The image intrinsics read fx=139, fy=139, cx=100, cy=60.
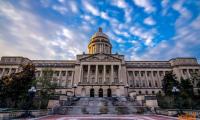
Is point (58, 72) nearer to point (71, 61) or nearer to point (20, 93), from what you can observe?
point (71, 61)

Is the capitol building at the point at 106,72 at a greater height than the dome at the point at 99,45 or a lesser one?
lesser

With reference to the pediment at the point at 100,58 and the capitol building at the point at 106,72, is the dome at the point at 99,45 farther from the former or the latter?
the pediment at the point at 100,58

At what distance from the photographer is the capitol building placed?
140ft

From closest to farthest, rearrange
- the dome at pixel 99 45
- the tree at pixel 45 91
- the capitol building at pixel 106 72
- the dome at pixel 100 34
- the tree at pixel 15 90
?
the tree at pixel 15 90
the tree at pixel 45 91
the capitol building at pixel 106 72
the dome at pixel 99 45
the dome at pixel 100 34

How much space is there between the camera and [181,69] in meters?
51.7

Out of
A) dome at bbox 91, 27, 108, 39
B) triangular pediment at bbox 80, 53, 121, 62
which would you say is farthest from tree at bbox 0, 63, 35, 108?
dome at bbox 91, 27, 108, 39

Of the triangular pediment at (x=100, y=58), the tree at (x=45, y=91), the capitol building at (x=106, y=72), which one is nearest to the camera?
the tree at (x=45, y=91)

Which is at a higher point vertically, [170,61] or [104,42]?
[104,42]

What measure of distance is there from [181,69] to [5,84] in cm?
5410

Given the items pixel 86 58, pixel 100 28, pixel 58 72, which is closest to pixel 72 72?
pixel 58 72

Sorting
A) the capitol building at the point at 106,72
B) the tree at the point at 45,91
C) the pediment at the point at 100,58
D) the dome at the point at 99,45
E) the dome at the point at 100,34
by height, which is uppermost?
the dome at the point at 100,34

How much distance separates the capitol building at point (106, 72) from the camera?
42781 mm

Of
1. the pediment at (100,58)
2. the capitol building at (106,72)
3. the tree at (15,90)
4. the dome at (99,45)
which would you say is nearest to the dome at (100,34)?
the dome at (99,45)

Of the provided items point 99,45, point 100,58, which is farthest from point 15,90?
point 99,45
